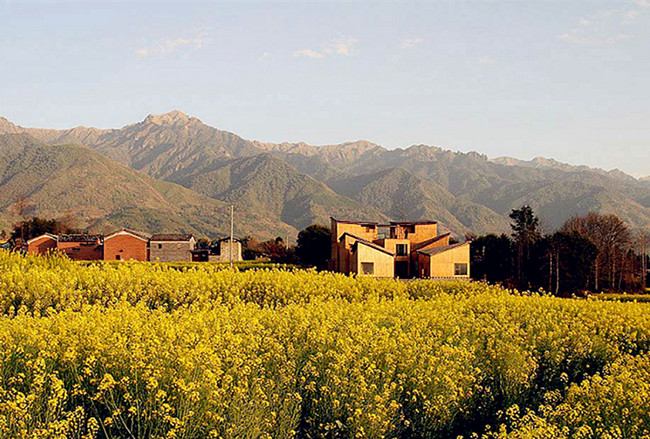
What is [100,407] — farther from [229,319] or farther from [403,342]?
[403,342]

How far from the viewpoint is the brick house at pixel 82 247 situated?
67.4 meters

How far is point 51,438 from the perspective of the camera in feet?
15.8

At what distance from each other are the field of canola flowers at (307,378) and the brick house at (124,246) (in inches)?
2433

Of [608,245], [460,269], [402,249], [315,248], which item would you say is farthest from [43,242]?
[608,245]

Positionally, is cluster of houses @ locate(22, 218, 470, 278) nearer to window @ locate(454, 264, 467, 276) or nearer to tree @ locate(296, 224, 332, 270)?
window @ locate(454, 264, 467, 276)

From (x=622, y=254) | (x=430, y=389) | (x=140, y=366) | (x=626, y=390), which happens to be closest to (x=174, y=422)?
(x=140, y=366)

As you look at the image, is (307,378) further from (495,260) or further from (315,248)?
(495,260)

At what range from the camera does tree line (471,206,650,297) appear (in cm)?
4619

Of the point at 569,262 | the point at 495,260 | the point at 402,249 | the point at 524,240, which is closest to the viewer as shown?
the point at 402,249

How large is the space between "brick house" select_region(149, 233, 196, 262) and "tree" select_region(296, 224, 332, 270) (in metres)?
20.3

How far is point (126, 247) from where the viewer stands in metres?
68.1

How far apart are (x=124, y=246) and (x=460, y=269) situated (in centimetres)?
4382

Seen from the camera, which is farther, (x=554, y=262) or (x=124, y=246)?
(x=124, y=246)

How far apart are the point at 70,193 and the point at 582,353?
19738 centimetres
